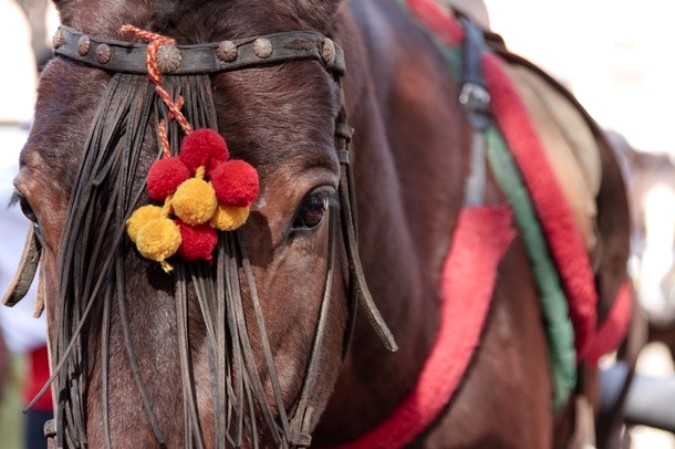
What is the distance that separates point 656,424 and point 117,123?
2.58m

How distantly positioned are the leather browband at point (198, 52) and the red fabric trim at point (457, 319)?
82 centimetres

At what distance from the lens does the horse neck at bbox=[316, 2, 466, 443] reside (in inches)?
85.0

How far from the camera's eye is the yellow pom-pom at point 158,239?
150 cm

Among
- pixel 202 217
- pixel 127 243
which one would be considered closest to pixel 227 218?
pixel 202 217

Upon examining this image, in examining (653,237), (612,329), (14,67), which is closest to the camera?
(612,329)

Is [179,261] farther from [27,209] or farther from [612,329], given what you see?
[612,329]

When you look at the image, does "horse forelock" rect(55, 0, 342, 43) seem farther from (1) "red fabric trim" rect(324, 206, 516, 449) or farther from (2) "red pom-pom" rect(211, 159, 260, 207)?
(1) "red fabric trim" rect(324, 206, 516, 449)

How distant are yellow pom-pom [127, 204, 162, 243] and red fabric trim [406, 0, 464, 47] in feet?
4.56

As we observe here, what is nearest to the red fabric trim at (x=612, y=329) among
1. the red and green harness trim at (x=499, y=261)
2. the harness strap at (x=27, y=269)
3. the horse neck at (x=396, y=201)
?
the red and green harness trim at (x=499, y=261)

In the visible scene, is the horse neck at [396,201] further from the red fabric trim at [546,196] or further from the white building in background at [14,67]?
the white building in background at [14,67]

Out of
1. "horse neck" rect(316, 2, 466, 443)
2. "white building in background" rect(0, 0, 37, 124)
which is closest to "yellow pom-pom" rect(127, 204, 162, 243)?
"horse neck" rect(316, 2, 466, 443)

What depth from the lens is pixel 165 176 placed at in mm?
1523

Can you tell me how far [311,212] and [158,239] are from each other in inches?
11.7

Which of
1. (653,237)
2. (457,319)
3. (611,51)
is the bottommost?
(611,51)
